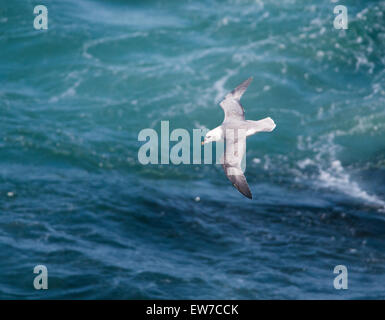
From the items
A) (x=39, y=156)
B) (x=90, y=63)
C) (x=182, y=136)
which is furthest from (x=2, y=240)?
(x=90, y=63)

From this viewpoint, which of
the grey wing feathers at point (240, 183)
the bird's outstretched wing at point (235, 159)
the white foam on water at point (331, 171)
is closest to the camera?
the grey wing feathers at point (240, 183)

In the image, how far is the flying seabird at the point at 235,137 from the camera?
14723 millimetres

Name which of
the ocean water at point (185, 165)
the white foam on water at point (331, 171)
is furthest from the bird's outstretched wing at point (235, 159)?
the white foam on water at point (331, 171)

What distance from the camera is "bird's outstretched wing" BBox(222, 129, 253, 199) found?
14.6 m

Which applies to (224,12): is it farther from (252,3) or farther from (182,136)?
(182,136)

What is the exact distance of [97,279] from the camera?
65.4 feet

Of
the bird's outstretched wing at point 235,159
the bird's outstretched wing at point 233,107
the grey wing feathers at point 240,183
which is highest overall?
the bird's outstretched wing at point 233,107

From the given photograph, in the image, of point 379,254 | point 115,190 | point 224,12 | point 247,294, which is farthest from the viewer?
point 224,12

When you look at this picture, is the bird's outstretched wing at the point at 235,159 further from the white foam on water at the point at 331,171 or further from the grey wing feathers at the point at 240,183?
the white foam on water at the point at 331,171

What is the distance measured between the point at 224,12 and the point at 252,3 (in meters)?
1.70

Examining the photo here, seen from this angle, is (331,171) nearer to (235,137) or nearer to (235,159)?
(235,137)

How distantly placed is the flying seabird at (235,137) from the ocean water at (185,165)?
225 inches

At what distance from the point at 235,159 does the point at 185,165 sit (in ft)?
36.5

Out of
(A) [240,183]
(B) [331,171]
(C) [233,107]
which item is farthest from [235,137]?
(B) [331,171]
